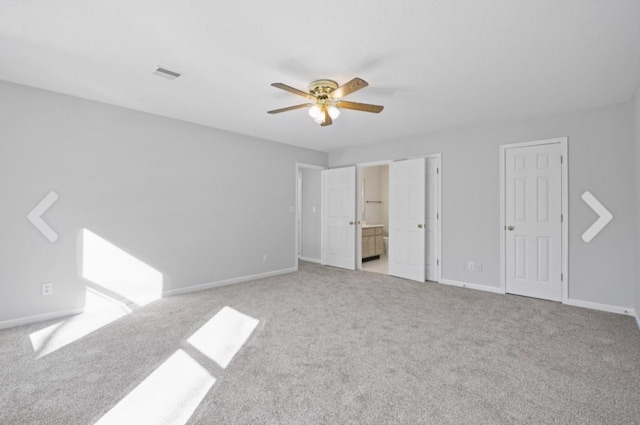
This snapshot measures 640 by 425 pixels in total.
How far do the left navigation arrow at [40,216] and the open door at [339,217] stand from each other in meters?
4.35

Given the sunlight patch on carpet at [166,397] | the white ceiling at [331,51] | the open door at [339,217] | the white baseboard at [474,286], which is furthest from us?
the open door at [339,217]

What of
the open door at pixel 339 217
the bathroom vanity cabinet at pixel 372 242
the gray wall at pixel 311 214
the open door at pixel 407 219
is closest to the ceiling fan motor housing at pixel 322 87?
the open door at pixel 407 219

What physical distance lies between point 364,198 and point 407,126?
338 cm

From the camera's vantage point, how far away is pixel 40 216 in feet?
10.6

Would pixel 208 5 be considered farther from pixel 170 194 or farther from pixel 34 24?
pixel 170 194

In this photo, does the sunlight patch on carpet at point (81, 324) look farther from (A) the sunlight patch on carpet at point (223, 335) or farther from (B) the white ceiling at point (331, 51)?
(B) the white ceiling at point (331, 51)

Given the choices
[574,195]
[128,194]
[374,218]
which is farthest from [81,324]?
[374,218]

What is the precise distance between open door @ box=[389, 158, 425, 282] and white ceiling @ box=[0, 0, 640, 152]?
152 cm

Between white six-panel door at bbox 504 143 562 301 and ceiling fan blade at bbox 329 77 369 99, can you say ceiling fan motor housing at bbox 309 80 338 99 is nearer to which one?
ceiling fan blade at bbox 329 77 369 99

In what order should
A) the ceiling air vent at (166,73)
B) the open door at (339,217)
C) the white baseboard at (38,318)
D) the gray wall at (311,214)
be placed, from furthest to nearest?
1. the gray wall at (311,214)
2. the open door at (339,217)
3. the white baseboard at (38,318)
4. the ceiling air vent at (166,73)

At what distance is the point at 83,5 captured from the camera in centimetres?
193

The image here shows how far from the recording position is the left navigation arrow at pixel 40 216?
10.5 feet

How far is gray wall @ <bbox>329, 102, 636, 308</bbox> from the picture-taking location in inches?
141

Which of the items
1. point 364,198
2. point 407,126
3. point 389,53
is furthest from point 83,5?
point 364,198
